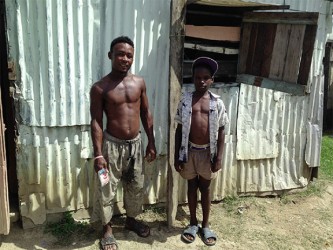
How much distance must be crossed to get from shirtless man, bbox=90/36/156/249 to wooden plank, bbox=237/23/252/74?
4.05 feet

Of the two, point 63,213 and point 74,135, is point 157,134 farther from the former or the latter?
point 63,213

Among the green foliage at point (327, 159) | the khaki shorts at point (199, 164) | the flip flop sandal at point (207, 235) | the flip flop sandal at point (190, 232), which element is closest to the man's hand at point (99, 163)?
the khaki shorts at point (199, 164)

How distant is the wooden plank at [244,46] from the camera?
162 inches

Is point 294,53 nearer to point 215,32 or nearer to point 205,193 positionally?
point 215,32

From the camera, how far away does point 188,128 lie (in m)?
3.71

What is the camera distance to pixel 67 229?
13.5ft

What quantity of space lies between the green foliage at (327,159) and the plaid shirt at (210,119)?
293 centimetres

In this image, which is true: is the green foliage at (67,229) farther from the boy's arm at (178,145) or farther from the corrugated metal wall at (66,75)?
the boy's arm at (178,145)

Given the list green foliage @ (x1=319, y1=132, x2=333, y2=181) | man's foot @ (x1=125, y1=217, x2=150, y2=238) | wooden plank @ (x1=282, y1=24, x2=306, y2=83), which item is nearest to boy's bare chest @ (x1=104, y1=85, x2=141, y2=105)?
man's foot @ (x1=125, y1=217, x2=150, y2=238)

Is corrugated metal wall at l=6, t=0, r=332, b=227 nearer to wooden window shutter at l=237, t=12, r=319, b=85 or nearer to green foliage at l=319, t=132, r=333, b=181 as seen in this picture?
wooden window shutter at l=237, t=12, r=319, b=85

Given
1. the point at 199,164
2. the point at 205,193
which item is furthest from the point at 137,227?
the point at 199,164

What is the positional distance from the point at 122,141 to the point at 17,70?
1267 mm

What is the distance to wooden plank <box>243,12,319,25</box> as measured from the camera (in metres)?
3.45

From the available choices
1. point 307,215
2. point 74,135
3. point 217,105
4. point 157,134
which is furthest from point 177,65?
point 307,215
